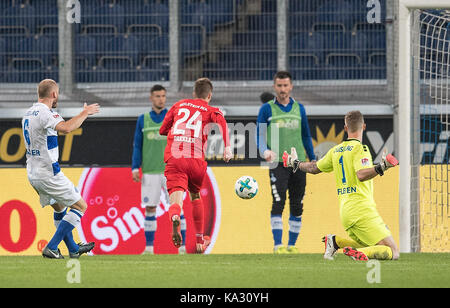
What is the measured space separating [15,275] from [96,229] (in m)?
4.14

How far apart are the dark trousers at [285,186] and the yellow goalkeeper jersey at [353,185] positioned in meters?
1.66

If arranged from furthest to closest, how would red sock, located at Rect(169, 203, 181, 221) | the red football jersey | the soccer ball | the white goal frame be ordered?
1. the white goal frame
2. the soccer ball
3. the red football jersey
4. red sock, located at Rect(169, 203, 181, 221)

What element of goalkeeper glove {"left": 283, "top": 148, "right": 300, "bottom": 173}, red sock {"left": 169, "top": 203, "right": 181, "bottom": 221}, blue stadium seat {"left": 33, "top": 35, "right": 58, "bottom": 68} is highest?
blue stadium seat {"left": 33, "top": 35, "right": 58, "bottom": 68}

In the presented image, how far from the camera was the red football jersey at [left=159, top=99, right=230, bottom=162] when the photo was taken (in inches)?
300

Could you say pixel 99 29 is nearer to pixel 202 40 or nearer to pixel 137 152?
pixel 202 40

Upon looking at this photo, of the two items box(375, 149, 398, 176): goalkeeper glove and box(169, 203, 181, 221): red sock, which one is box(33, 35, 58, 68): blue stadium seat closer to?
box(169, 203, 181, 221): red sock

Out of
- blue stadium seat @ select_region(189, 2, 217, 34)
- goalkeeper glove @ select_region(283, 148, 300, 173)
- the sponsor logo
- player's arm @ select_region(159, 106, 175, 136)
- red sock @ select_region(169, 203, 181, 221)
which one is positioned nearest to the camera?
red sock @ select_region(169, 203, 181, 221)

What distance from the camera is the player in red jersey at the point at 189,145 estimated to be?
753 cm

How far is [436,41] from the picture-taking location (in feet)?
31.2

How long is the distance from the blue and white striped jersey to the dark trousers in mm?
2410

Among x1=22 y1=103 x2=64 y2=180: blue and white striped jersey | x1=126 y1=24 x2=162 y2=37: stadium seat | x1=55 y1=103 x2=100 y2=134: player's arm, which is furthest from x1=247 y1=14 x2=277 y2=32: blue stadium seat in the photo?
x1=55 y1=103 x2=100 y2=134: player's arm

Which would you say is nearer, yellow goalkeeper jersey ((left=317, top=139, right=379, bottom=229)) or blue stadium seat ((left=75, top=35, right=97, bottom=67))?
yellow goalkeeper jersey ((left=317, top=139, right=379, bottom=229))

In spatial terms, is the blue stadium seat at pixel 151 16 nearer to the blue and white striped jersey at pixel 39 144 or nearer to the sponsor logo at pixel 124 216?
the sponsor logo at pixel 124 216
